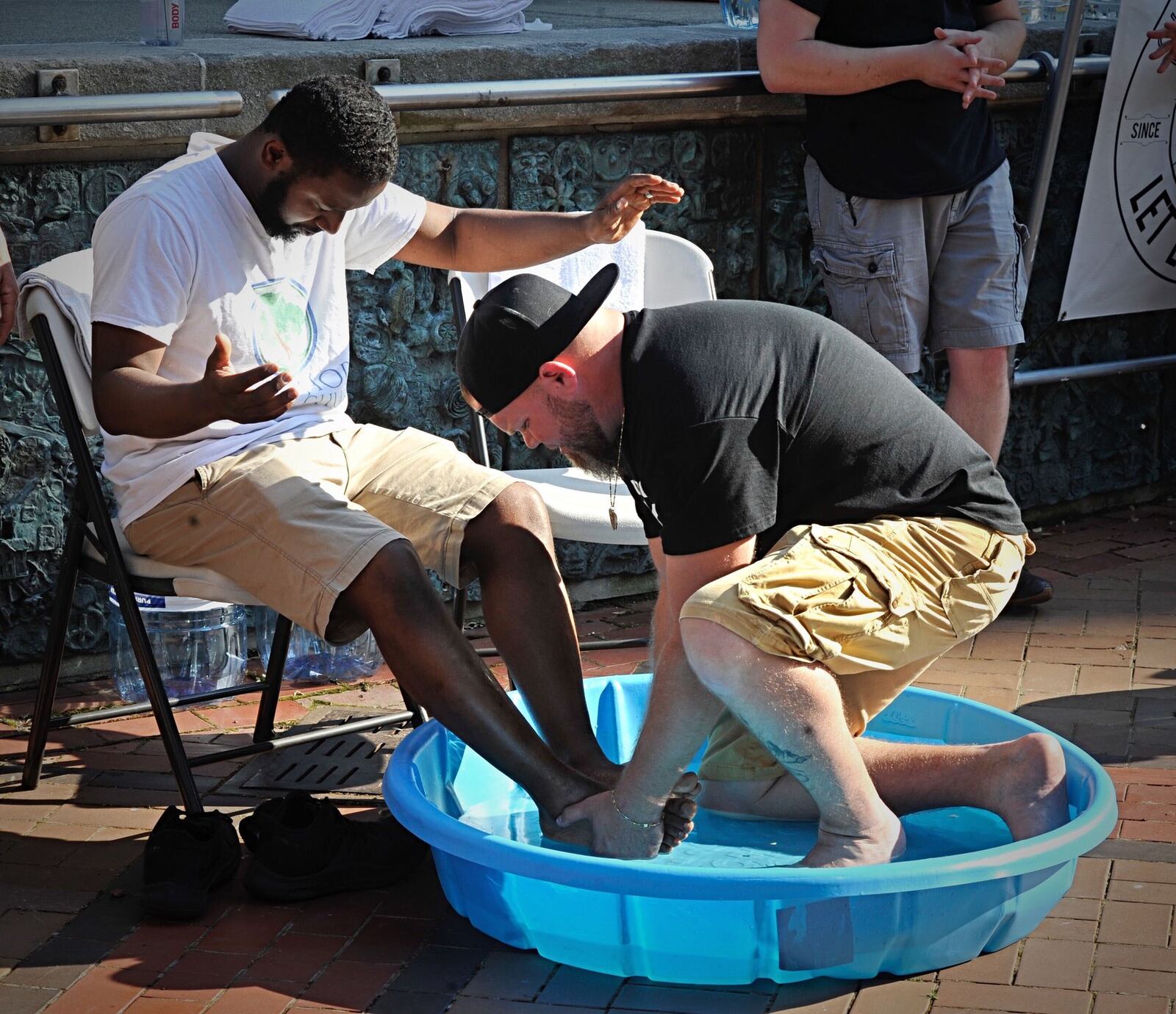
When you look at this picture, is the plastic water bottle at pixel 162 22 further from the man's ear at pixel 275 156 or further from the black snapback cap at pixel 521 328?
the black snapback cap at pixel 521 328

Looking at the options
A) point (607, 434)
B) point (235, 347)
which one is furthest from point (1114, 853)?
point (235, 347)

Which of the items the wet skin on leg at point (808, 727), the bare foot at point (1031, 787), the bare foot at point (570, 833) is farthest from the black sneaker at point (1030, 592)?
the bare foot at point (570, 833)

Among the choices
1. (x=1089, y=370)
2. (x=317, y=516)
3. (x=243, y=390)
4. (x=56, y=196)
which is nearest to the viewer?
(x=243, y=390)

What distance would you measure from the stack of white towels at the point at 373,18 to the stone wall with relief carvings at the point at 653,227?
1.57 ft

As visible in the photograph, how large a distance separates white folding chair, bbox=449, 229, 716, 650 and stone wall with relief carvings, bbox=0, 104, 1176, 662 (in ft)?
1.20

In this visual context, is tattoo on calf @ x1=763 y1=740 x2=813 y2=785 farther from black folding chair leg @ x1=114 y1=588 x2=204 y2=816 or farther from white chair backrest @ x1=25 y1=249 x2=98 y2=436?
white chair backrest @ x1=25 y1=249 x2=98 y2=436

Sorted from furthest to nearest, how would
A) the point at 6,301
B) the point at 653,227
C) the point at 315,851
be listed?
the point at 653,227
the point at 6,301
the point at 315,851

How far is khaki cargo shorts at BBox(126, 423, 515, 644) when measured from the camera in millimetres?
2982

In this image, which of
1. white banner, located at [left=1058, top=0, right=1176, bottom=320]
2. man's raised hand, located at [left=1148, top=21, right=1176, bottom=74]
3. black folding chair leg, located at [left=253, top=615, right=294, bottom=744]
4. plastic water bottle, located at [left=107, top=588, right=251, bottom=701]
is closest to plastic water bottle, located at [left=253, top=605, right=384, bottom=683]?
plastic water bottle, located at [left=107, top=588, right=251, bottom=701]

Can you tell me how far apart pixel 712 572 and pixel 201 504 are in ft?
3.57

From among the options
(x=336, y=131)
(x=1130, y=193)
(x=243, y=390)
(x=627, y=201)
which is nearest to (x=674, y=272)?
(x=627, y=201)

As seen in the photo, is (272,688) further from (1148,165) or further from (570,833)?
(1148,165)

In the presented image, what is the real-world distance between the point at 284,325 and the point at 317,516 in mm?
520

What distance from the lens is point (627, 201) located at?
11.5ft
